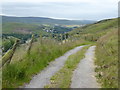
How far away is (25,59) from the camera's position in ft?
48.2

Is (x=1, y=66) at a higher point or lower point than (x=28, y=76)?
higher

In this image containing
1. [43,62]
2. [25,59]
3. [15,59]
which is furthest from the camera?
[43,62]

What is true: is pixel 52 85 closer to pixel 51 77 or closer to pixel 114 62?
pixel 51 77

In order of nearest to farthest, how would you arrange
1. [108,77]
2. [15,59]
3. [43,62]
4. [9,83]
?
[9,83], [108,77], [15,59], [43,62]

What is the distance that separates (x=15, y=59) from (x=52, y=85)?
3998mm

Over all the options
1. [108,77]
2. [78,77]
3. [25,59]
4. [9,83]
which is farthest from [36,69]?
[108,77]

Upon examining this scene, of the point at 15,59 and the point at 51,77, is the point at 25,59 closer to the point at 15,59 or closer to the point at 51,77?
the point at 15,59

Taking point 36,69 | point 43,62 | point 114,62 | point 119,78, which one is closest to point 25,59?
point 36,69

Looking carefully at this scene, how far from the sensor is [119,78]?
414 inches

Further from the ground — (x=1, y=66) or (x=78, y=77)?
(x=1, y=66)

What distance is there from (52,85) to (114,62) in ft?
16.0

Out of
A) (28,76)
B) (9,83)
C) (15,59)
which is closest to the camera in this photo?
(9,83)

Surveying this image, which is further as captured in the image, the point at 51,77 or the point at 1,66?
the point at 51,77

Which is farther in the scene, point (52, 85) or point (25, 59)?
point (25, 59)
